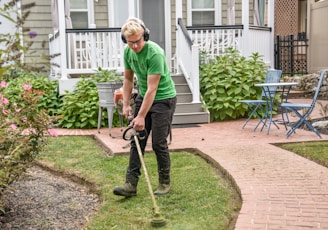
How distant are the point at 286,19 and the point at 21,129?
1640 centimetres

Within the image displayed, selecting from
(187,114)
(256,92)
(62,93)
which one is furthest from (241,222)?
(62,93)

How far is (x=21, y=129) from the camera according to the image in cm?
446

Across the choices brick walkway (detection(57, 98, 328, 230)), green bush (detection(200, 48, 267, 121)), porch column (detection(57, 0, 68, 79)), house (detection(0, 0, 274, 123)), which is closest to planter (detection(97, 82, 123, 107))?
brick walkway (detection(57, 98, 328, 230))

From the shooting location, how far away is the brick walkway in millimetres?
3771

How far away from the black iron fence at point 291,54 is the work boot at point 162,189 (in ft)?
37.1

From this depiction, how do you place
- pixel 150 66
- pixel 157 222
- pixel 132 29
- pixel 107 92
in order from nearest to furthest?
pixel 157 222 < pixel 132 29 < pixel 150 66 < pixel 107 92

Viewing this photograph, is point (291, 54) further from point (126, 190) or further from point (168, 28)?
point (126, 190)

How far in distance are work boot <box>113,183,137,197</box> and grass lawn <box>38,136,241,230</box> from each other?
0.06 m

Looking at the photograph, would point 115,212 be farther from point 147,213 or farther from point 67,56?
point 67,56

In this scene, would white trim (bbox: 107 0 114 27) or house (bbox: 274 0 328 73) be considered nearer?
white trim (bbox: 107 0 114 27)

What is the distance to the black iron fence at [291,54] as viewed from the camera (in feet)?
49.6

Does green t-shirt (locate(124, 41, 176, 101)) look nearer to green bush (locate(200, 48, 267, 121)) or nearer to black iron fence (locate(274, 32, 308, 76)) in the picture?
green bush (locate(200, 48, 267, 121))

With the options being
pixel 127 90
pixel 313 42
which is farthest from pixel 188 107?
pixel 313 42

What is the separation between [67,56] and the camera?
11344 millimetres
